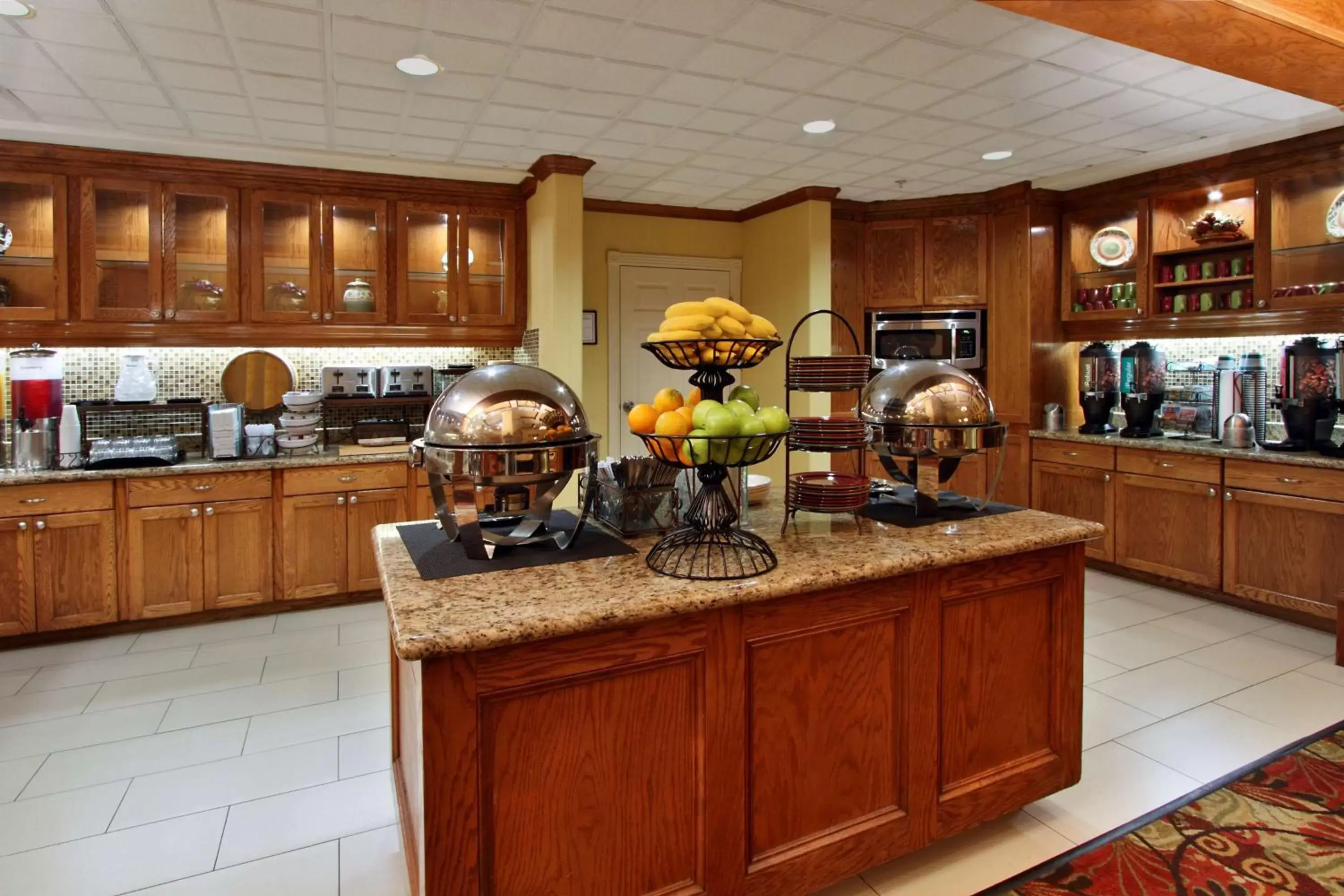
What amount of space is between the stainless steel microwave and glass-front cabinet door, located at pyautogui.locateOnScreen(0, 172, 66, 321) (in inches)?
206

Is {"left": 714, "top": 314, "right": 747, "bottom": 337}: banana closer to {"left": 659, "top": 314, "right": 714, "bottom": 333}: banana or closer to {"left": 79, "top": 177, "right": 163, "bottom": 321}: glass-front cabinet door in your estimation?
{"left": 659, "top": 314, "right": 714, "bottom": 333}: banana

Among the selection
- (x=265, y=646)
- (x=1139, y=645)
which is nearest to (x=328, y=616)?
(x=265, y=646)

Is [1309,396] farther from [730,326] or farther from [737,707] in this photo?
[737,707]

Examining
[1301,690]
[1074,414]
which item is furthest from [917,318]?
[1301,690]

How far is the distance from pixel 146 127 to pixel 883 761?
4521 mm

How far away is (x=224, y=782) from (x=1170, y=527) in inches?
198

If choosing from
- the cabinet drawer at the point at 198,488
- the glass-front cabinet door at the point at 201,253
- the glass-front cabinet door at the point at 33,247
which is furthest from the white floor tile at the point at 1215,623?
the glass-front cabinet door at the point at 33,247

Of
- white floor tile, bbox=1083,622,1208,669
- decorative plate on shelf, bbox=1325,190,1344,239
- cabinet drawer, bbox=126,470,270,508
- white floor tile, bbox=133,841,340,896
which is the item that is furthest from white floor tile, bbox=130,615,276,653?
decorative plate on shelf, bbox=1325,190,1344,239

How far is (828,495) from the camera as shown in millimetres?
2123

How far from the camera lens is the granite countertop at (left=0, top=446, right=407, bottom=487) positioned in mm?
3818

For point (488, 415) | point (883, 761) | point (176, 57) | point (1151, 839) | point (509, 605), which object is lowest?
point (1151, 839)

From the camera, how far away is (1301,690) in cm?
329

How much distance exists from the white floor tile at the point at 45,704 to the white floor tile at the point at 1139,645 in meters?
4.51

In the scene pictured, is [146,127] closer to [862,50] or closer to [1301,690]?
[862,50]
